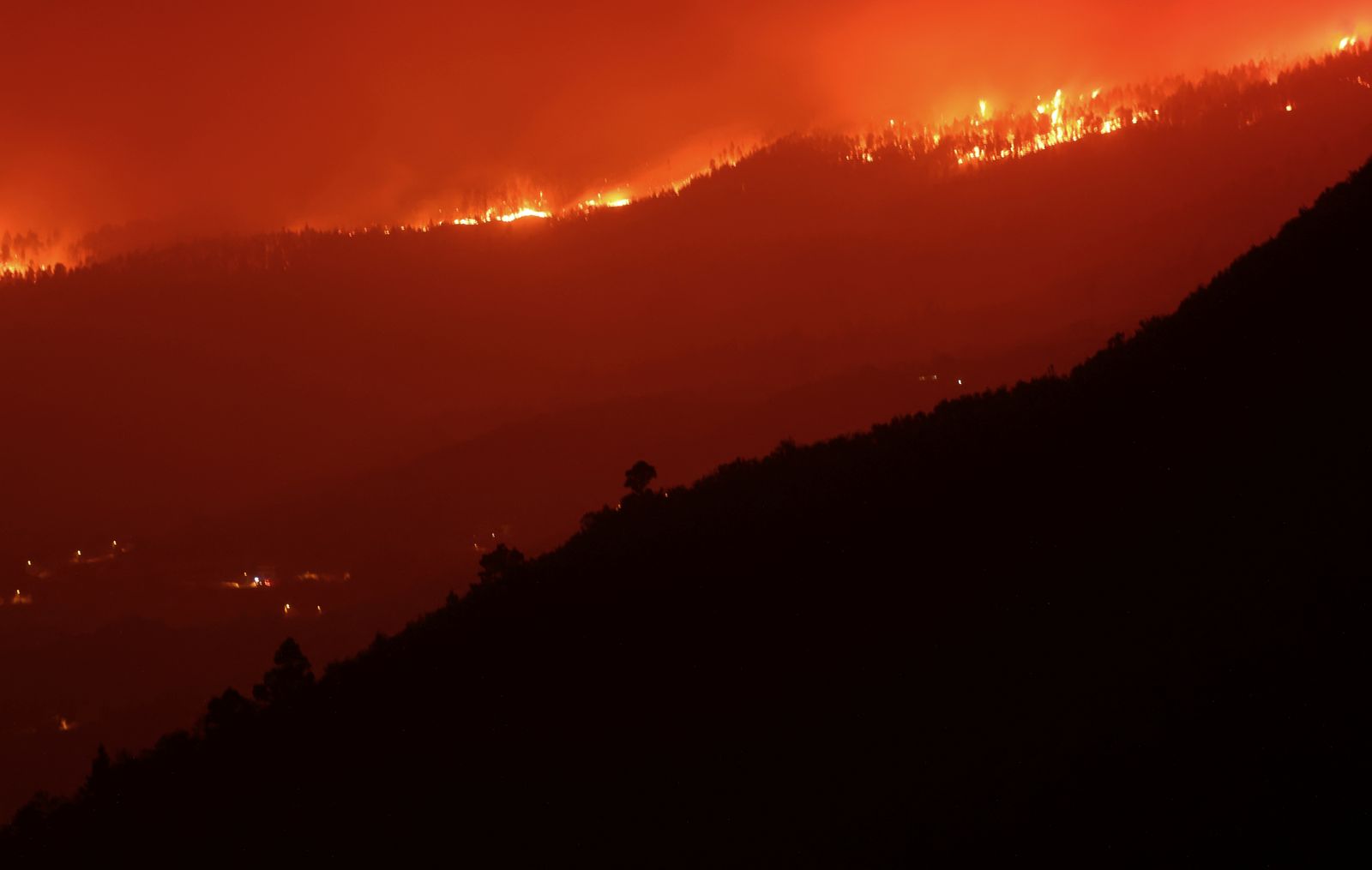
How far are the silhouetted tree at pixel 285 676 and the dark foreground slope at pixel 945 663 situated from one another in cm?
311

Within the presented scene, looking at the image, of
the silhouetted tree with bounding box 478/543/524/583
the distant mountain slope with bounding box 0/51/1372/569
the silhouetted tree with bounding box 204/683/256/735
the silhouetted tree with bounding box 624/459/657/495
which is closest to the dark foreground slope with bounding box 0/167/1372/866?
the silhouetted tree with bounding box 204/683/256/735

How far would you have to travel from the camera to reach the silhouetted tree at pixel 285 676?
86.4 ft

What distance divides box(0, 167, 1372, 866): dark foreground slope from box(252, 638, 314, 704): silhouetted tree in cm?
311

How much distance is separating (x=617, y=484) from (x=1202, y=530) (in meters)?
80.0

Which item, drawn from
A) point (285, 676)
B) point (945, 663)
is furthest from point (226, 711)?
point (945, 663)

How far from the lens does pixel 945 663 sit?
1380 cm

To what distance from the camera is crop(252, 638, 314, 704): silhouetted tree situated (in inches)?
1037

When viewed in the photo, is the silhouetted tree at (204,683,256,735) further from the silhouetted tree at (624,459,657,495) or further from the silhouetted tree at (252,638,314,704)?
the silhouetted tree at (624,459,657,495)

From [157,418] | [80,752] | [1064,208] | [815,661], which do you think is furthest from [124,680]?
[815,661]

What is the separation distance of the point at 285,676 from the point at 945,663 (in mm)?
16764

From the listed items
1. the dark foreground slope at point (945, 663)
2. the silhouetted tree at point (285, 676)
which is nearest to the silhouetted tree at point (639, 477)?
the dark foreground slope at point (945, 663)

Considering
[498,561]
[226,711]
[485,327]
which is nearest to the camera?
[226,711]

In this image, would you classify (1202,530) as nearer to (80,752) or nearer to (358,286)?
(80,752)

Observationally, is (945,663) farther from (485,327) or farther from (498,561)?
(485,327)
